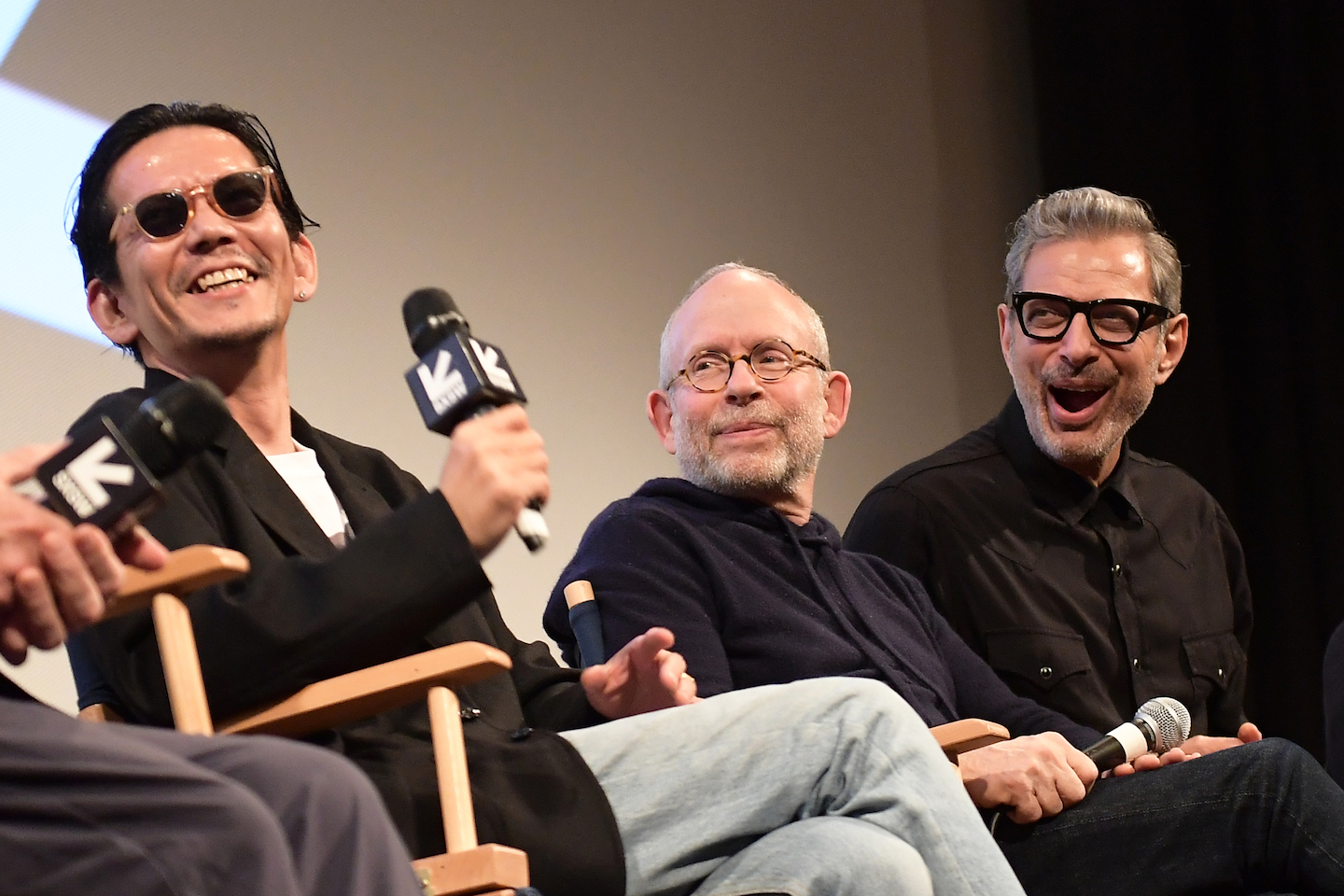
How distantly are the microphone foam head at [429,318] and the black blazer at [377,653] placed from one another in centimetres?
16

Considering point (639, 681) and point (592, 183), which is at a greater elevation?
point (592, 183)

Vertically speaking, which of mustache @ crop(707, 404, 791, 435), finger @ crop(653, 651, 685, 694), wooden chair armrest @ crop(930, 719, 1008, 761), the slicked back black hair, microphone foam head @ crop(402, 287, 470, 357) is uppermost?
the slicked back black hair

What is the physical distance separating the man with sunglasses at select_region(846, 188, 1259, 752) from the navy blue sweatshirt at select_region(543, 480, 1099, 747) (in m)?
0.17

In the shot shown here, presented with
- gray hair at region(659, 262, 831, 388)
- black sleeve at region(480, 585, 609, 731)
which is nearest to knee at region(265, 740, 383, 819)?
black sleeve at region(480, 585, 609, 731)

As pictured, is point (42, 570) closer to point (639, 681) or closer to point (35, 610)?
point (35, 610)

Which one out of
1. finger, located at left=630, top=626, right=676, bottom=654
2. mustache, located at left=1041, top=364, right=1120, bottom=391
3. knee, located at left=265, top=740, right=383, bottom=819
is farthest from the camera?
mustache, located at left=1041, top=364, right=1120, bottom=391

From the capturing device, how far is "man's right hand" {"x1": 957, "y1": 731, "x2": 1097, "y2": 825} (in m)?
2.12

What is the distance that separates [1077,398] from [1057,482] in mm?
173

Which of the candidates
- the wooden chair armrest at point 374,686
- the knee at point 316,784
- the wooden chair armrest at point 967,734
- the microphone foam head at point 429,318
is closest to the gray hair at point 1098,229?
the wooden chair armrest at point 967,734

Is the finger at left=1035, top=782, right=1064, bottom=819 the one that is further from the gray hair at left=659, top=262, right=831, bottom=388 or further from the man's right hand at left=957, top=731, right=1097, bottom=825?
the gray hair at left=659, top=262, right=831, bottom=388

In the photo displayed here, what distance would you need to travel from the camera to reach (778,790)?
64.2 inches

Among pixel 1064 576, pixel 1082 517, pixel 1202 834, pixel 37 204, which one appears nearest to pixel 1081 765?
pixel 1202 834

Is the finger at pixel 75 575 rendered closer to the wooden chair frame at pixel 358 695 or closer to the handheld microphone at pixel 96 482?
the handheld microphone at pixel 96 482

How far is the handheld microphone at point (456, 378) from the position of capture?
59.7 inches
